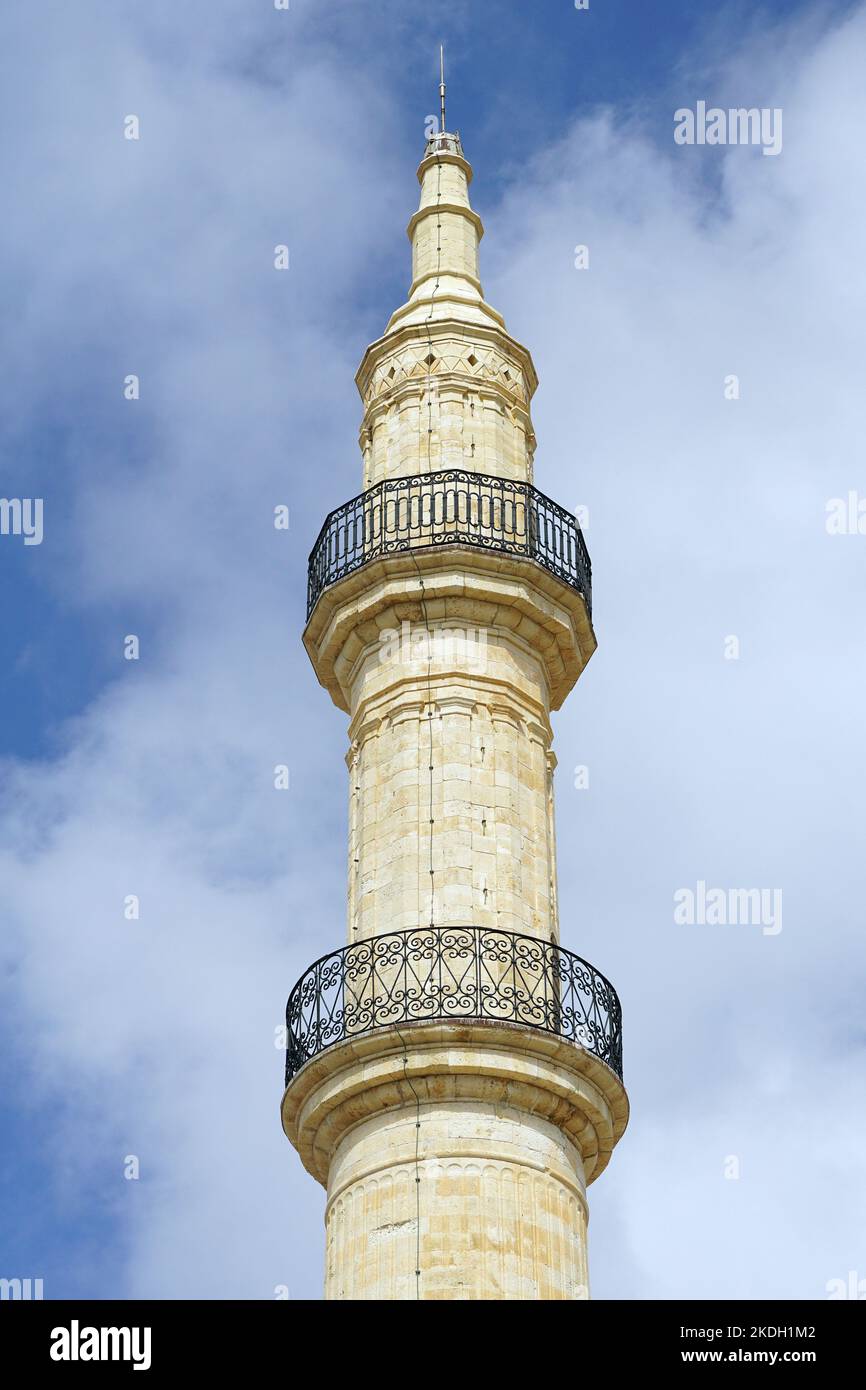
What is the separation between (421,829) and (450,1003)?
235cm

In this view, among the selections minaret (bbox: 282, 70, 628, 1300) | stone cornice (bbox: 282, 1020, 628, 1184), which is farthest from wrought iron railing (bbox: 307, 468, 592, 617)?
stone cornice (bbox: 282, 1020, 628, 1184)

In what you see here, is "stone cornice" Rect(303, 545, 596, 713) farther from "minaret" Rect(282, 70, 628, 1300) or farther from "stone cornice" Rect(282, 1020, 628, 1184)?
"stone cornice" Rect(282, 1020, 628, 1184)

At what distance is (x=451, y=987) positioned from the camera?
21.7 metres

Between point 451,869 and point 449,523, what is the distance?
4.36 metres

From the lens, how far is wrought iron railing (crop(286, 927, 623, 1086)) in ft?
70.9

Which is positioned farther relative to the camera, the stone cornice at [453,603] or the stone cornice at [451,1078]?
the stone cornice at [453,603]

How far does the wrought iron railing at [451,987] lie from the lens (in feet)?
70.9

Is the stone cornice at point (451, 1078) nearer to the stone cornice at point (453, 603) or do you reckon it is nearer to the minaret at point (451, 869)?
the minaret at point (451, 869)

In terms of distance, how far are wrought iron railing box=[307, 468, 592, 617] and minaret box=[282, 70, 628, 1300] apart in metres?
0.04

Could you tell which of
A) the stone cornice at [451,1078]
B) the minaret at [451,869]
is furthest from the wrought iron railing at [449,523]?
the stone cornice at [451,1078]

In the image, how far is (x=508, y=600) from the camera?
24.7m

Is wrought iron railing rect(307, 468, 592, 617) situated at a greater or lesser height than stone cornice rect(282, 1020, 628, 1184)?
greater

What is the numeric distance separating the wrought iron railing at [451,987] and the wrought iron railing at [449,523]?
Result: 4.72m
